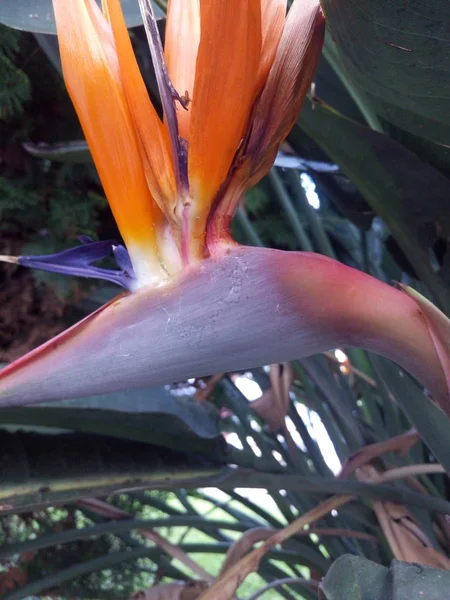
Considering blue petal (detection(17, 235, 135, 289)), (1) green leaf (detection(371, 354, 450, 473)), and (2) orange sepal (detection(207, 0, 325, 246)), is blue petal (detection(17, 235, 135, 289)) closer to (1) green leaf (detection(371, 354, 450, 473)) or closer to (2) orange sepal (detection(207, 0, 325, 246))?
(2) orange sepal (detection(207, 0, 325, 246))

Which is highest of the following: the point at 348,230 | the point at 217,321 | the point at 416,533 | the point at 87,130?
the point at 87,130

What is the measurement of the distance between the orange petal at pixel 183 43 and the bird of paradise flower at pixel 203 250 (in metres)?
0.01

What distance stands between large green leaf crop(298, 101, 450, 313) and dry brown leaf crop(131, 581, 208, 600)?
→ 37 cm

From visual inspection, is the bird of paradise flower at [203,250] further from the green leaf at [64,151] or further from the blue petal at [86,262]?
the green leaf at [64,151]

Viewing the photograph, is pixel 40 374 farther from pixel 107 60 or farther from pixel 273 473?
pixel 273 473

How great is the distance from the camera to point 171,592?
0.50m

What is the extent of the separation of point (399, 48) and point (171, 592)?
0.48 metres

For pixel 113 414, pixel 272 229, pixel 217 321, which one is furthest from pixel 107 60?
pixel 272 229

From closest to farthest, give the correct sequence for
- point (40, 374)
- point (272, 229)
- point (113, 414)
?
point (40, 374), point (113, 414), point (272, 229)

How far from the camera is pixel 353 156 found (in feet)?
1.49

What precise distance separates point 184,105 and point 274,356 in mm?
138

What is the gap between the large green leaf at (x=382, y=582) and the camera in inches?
10.0

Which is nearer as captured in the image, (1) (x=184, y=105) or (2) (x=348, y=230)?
(1) (x=184, y=105)

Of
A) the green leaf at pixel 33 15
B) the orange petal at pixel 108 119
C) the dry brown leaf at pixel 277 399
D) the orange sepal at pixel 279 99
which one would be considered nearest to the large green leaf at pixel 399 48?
the orange sepal at pixel 279 99
